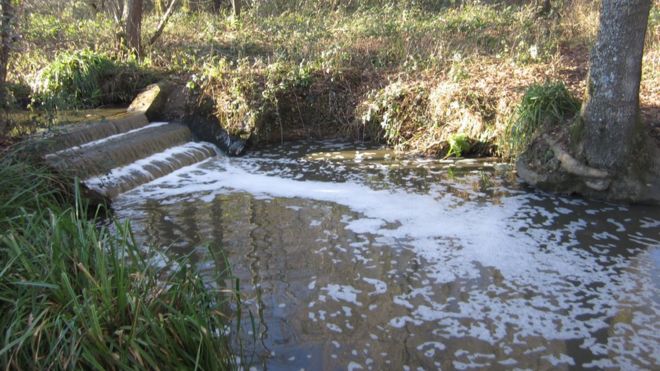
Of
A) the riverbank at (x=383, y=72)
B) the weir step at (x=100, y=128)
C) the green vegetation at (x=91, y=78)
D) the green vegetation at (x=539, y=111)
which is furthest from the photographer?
the green vegetation at (x=91, y=78)

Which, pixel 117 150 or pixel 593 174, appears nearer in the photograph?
pixel 593 174

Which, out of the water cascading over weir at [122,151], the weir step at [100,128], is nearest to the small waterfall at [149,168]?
the water cascading over weir at [122,151]

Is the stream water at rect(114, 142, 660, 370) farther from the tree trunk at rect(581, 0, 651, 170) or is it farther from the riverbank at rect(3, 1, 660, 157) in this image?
the riverbank at rect(3, 1, 660, 157)

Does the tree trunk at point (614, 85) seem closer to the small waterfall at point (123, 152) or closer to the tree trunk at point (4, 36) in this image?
the small waterfall at point (123, 152)

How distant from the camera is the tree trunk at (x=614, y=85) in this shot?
20.9 feet

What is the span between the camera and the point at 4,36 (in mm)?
6207

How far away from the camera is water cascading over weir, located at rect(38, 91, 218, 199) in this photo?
22.4 ft

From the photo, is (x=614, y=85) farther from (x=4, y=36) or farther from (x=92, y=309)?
(x=4, y=36)

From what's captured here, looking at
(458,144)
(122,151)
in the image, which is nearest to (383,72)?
A: (458,144)

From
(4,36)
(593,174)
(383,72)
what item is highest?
(4,36)

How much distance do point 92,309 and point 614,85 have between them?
610 centimetres

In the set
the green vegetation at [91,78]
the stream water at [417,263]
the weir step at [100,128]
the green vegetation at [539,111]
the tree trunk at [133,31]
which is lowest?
the stream water at [417,263]

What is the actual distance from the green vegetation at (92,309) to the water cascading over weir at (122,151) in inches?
120

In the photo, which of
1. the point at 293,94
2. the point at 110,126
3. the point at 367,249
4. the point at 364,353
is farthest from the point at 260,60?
the point at 364,353
